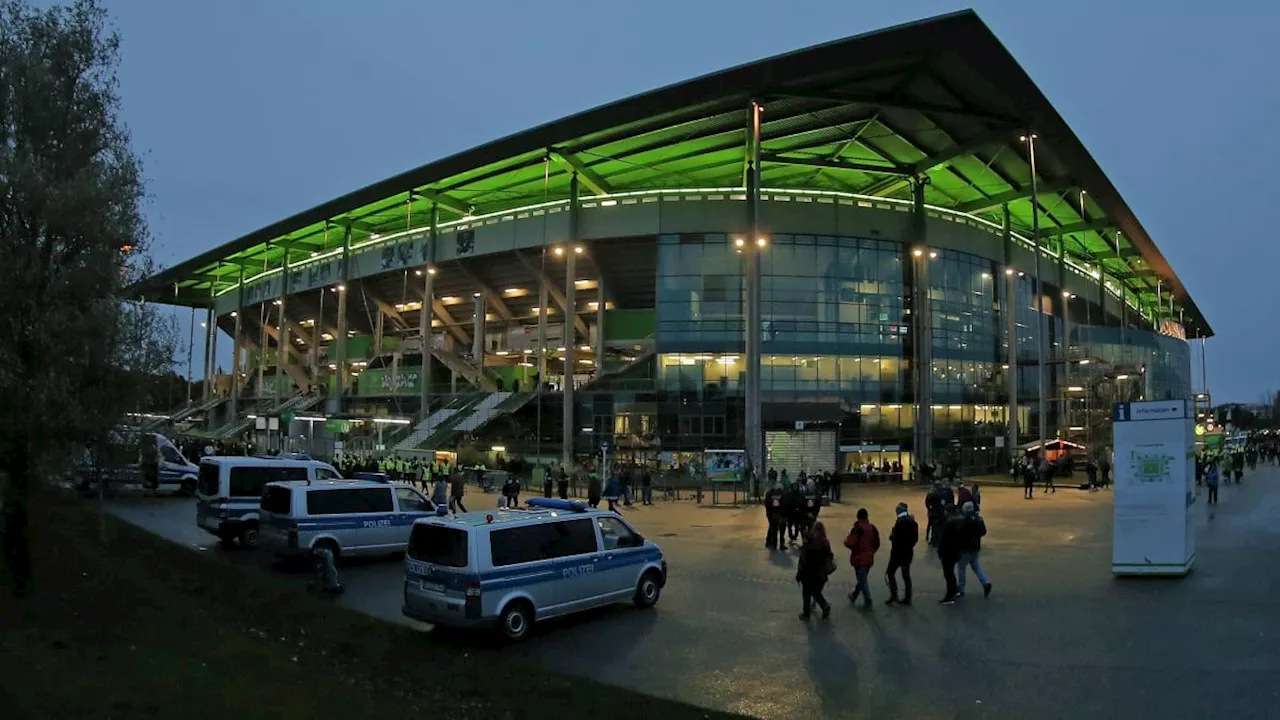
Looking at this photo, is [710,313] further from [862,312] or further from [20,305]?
[20,305]

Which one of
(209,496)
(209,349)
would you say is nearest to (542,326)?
(209,496)

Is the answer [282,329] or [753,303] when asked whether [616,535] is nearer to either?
[753,303]

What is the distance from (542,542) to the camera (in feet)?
35.5

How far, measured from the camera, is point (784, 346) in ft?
149

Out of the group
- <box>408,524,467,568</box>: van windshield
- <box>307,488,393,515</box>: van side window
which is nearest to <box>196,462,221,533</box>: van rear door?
<box>307,488,393,515</box>: van side window

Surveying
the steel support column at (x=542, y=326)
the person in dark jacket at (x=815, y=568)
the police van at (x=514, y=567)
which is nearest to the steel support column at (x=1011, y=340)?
the steel support column at (x=542, y=326)

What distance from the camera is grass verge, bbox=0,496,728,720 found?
7.27 metres

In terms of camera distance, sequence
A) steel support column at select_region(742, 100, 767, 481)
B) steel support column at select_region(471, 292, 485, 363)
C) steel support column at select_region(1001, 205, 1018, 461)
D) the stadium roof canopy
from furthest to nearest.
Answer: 1. steel support column at select_region(471, 292, 485, 363)
2. steel support column at select_region(1001, 205, 1018, 461)
3. steel support column at select_region(742, 100, 767, 481)
4. the stadium roof canopy

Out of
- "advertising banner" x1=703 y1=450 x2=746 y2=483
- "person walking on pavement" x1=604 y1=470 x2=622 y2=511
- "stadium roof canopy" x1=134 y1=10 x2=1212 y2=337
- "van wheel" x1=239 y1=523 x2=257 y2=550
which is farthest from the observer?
"stadium roof canopy" x1=134 y1=10 x2=1212 y2=337

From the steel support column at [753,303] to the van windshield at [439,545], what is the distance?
2728 centimetres

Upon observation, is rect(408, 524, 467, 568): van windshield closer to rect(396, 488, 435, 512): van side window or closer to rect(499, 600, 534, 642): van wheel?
rect(499, 600, 534, 642): van wheel

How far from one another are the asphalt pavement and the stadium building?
75.2 feet

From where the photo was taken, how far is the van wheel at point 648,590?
1212 cm

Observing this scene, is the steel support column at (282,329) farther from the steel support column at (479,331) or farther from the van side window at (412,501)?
Result: the van side window at (412,501)
